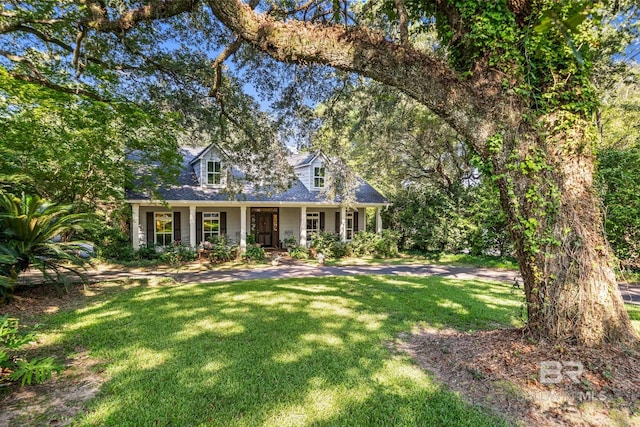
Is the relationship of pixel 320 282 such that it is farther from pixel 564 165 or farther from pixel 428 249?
pixel 428 249

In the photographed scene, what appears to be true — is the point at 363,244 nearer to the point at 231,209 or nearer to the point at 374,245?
the point at 374,245

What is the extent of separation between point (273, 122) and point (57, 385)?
7.96 m

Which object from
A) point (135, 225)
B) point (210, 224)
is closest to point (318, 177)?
point (210, 224)

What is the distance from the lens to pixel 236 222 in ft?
52.2

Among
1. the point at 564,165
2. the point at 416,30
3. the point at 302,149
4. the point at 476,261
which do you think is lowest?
the point at 476,261

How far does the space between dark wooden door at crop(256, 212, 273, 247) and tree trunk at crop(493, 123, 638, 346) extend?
48.2 feet

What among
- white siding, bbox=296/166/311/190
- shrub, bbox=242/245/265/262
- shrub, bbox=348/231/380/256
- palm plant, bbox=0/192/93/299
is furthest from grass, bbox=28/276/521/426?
white siding, bbox=296/166/311/190

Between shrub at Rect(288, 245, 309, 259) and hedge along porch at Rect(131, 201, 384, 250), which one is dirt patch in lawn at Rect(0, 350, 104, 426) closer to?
hedge along porch at Rect(131, 201, 384, 250)

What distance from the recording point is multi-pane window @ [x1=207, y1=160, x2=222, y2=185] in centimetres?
1492

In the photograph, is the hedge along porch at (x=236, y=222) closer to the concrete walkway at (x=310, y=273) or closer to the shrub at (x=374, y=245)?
the shrub at (x=374, y=245)

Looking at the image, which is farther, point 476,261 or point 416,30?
point 476,261

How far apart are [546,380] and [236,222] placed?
47.6 feet

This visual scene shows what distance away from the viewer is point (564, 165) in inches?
127

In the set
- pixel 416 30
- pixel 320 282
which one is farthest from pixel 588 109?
pixel 320 282
